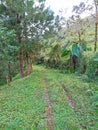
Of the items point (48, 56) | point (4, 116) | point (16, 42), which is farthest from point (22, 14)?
point (4, 116)

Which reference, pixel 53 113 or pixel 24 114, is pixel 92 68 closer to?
pixel 53 113

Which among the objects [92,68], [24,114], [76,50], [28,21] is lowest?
[24,114]

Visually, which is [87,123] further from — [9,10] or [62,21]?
[62,21]

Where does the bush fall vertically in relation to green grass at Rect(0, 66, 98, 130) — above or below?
above

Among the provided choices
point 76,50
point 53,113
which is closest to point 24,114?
point 53,113

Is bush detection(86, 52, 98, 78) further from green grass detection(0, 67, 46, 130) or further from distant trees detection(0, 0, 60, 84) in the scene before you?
distant trees detection(0, 0, 60, 84)

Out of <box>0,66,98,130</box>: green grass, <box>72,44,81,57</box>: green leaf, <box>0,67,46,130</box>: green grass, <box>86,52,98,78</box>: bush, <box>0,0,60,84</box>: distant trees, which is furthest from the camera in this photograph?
<box>0,0,60,84</box>: distant trees

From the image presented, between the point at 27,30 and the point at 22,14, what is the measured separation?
4.08 feet

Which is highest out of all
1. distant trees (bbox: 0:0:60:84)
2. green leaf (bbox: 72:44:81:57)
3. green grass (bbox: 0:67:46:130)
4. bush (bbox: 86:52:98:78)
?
distant trees (bbox: 0:0:60:84)

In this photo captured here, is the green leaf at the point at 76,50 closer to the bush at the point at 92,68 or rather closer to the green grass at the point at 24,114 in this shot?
the green grass at the point at 24,114

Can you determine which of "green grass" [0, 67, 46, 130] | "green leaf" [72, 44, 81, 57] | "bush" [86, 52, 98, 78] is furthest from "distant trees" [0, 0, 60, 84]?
"green leaf" [72, 44, 81, 57]

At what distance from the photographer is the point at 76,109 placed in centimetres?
876

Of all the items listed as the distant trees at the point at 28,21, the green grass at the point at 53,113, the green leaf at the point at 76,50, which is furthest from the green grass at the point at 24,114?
the distant trees at the point at 28,21

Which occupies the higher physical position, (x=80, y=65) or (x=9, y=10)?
(x=9, y=10)
